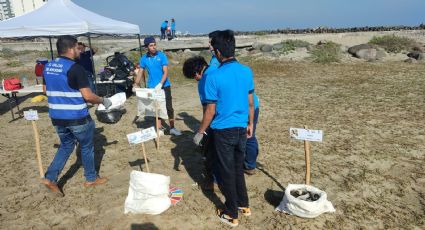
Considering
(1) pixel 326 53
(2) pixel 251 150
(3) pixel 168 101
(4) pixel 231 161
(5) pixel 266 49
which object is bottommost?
(2) pixel 251 150

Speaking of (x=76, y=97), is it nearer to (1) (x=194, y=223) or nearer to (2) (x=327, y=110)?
(1) (x=194, y=223)

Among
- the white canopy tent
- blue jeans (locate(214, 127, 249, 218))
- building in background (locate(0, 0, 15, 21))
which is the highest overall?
building in background (locate(0, 0, 15, 21))

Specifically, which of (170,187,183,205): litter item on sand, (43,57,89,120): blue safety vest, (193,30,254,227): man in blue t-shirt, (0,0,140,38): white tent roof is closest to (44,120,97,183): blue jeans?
(43,57,89,120): blue safety vest

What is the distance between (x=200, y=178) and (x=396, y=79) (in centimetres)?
950

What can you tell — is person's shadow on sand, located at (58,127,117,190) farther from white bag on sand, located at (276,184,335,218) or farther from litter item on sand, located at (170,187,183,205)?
white bag on sand, located at (276,184,335,218)

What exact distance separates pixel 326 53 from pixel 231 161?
57.3ft

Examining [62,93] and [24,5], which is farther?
[24,5]

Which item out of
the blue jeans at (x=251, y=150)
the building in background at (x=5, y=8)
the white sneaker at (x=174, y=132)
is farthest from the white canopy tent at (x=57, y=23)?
the building in background at (x=5, y=8)

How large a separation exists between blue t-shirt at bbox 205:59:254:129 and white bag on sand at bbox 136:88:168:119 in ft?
8.30

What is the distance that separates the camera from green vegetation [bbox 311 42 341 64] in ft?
54.9

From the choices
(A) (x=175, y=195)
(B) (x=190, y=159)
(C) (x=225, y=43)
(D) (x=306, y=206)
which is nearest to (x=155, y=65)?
(B) (x=190, y=159)

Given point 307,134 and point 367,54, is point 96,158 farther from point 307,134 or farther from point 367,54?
point 367,54

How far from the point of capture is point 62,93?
3.58 meters

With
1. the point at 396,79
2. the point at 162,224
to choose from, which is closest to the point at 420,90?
the point at 396,79
